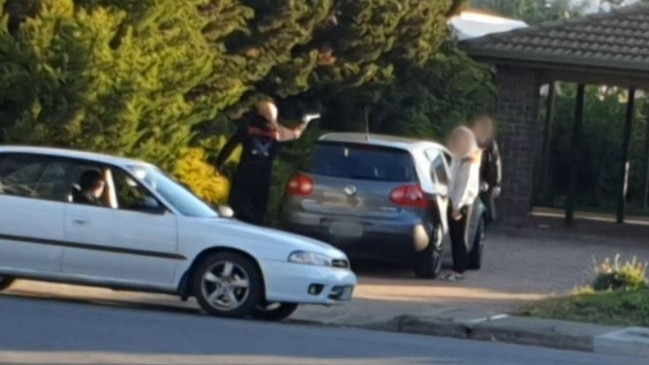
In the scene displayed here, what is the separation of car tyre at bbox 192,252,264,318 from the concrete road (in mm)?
183

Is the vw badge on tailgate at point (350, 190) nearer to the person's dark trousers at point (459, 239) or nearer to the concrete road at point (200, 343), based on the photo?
the person's dark trousers at point (459, 239)

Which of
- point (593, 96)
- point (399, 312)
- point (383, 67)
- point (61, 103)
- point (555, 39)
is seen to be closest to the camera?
point (399, 312)

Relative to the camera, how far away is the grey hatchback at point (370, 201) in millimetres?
18984

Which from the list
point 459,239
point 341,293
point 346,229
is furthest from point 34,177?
point 459,239

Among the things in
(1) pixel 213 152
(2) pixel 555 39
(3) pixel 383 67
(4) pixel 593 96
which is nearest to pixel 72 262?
(1) pixel 213 152

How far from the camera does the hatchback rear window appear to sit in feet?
63.0

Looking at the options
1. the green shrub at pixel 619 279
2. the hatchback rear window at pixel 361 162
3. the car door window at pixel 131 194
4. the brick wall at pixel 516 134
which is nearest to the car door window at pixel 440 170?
→ the hatchback rear window at pixel 361 162

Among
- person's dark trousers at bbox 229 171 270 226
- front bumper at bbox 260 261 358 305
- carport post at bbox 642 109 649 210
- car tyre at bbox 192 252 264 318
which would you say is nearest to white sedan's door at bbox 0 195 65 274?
car tyre at bbox 192 252 264 318

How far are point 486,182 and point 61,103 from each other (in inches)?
256

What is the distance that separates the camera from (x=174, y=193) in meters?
15.8

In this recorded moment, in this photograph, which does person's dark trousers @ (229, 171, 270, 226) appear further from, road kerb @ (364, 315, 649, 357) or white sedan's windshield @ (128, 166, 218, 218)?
road kerb @ (364, 315, 649, 357)

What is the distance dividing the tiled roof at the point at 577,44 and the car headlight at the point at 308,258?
13.7 metres

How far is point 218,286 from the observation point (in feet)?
49.7

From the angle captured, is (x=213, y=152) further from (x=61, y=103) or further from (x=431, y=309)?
(x=431, y=309)
